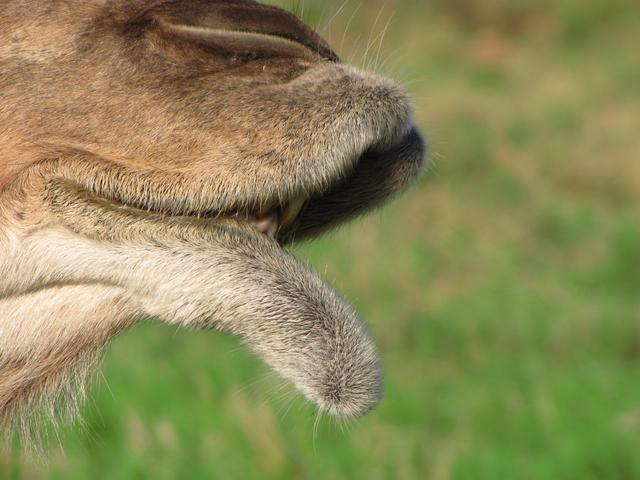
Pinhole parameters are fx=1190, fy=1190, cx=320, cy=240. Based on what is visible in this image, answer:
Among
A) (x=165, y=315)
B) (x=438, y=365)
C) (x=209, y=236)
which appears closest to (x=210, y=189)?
(x=209, y=236)

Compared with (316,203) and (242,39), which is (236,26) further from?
(316,203)

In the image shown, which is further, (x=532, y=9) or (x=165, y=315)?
(x=532, y=9)

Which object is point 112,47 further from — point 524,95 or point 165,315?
point 524,95

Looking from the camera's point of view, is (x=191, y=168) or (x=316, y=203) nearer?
(x=191, y=168)

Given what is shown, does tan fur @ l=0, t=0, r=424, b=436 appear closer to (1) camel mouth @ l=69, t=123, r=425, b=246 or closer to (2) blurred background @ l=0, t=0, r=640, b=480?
(1) camel mouth @ l=69, t=123, r=425, b=246

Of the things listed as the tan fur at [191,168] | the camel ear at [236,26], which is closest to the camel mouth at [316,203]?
the tan fur at [191,168]

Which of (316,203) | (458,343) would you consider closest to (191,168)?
(316,203)

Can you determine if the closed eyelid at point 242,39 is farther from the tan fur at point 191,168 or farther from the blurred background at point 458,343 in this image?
the blurred background at point 458,343

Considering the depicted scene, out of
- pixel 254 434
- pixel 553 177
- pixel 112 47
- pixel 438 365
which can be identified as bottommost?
pixel 553 177
